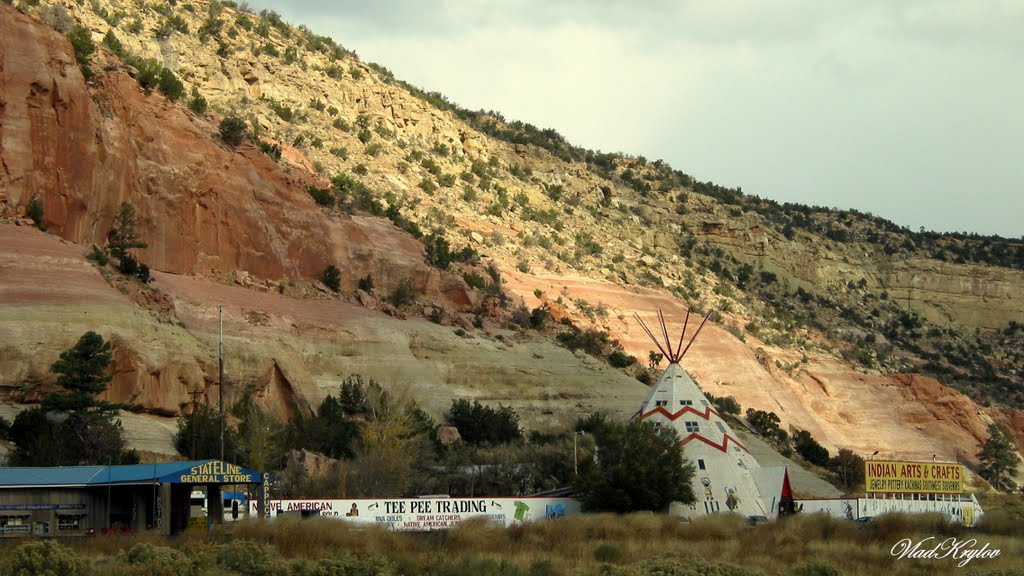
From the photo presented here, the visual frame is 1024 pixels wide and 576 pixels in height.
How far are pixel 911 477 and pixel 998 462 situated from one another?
124 feet

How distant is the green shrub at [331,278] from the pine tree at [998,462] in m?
46.8

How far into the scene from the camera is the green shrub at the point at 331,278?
7794 cm

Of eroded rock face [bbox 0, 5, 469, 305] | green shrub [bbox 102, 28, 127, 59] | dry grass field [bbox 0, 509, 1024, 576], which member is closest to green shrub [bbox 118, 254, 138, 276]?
eroded rock face [bbox 0, 5, 469, 305]

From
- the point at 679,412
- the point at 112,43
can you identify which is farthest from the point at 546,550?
the point at 112,43

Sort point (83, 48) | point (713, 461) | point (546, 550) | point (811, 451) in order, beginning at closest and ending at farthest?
1. point (546, 550)
2. point (713, 461)
3. point (83, 48)
4. point (811, 451)

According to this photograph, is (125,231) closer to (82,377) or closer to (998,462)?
(82,377)

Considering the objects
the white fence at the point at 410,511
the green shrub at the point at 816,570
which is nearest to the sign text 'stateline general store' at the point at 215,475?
the white fence at the point at 410,511

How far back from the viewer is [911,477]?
62969mm

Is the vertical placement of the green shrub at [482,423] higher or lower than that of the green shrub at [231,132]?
lower

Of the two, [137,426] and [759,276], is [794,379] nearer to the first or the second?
[759,276]

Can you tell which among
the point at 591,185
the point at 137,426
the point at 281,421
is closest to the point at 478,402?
the point at 281,421

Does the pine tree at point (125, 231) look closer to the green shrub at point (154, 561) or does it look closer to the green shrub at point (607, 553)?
the green shrub at point (607, 553)

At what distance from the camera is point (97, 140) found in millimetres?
68000

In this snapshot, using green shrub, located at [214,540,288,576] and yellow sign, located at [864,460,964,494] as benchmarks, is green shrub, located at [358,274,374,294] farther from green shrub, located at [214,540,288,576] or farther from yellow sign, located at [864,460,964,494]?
green shrub, located at [214,540,288,576]
